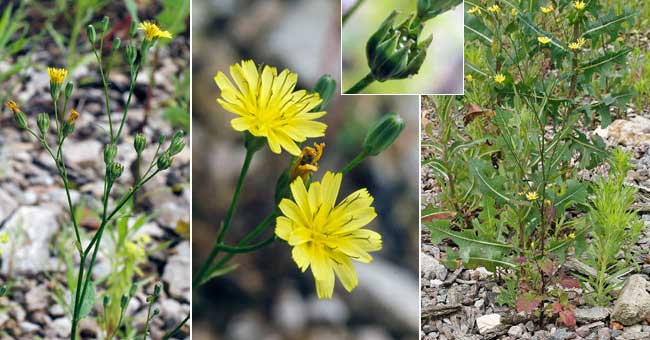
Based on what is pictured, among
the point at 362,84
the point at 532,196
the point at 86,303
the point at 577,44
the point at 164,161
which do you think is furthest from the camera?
the point at 577,44

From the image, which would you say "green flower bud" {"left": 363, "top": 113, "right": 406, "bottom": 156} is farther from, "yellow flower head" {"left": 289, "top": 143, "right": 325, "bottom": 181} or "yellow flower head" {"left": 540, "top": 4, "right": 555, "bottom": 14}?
"yellow flower head" {"left": 540, "top": 4, "right": 555, "bottom": 14}

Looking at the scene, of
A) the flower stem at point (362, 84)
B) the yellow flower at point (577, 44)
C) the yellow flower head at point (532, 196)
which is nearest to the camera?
the flower stem at point (362, 84)

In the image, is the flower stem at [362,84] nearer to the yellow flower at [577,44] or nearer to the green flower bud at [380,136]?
the green flower bud at [380,136]

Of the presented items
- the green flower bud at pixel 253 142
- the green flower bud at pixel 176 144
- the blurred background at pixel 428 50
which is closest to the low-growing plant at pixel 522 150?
the blurred background at pixel 428 50

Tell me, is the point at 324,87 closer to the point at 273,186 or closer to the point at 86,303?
the point at 273,186

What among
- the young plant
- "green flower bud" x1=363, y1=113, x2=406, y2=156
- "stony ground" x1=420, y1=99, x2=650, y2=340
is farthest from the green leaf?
the young plant

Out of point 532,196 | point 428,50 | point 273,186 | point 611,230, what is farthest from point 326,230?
point 611,230
